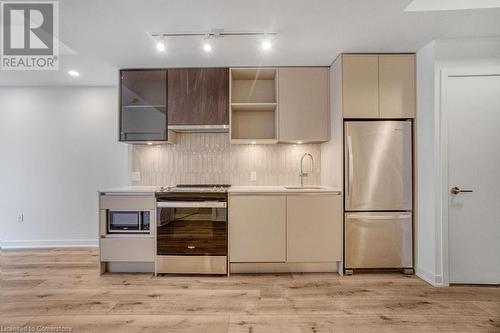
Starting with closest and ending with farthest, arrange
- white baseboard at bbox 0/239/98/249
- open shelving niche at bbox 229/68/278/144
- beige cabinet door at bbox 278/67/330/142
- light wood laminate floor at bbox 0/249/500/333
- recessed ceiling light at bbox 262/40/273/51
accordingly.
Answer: light wood laminate floor at bbox 0/249/500/333
recessed ceiling light at bbox 262/40/273/51
beige cabinet door at bbox 278/67/330/142
open shelving niche at bbox 229/68/278/144
white baseboard at bbox 0/239/98/249

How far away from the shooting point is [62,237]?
3.93 m

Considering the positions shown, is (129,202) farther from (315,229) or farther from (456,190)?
(456,190)

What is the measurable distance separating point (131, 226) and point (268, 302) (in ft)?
5.62

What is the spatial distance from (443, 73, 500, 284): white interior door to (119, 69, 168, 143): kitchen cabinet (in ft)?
10.2

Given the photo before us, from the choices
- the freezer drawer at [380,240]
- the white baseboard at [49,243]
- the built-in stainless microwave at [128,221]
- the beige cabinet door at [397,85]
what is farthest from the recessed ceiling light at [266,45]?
the white baseboard at [49,243]

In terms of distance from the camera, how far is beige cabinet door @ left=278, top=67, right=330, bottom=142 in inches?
125

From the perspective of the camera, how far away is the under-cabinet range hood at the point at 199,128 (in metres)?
Answer: 3.21

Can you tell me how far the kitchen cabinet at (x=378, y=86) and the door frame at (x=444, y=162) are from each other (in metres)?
0.30

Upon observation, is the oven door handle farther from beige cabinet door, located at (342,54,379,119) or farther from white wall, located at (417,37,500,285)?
white wall, located at (417,37,500,285)

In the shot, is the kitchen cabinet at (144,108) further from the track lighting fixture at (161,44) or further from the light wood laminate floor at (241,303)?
the light wood laminate floor at (241,303)

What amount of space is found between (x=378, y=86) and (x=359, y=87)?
211 mm

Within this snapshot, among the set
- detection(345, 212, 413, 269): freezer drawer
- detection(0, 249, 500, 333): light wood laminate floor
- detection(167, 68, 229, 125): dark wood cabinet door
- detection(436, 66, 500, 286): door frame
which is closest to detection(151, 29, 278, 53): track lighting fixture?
detection(167, 68, 229, 125): dark wood cabinet door

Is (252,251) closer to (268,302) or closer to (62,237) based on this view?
(268,302)

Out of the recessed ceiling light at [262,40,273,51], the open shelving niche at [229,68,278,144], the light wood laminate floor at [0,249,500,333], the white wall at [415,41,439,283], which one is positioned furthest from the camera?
the open shelving niche at [229,68,278,144]
